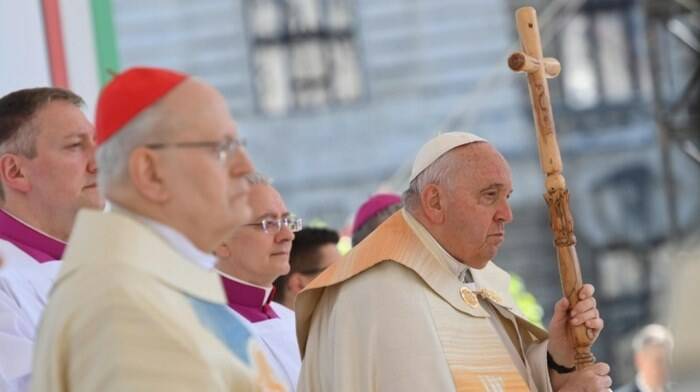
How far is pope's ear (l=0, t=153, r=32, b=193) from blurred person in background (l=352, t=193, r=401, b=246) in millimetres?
1957

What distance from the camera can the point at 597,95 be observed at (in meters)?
24.7

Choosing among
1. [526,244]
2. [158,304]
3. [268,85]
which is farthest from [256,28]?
[158,304]

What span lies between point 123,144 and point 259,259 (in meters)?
1.72

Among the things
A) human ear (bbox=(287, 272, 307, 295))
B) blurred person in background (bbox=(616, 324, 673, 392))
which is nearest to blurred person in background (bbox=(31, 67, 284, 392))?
human ear (bbox=(287, 272, 307, 295))

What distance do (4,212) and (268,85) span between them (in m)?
20.7

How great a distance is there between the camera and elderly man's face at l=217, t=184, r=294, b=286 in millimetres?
4801

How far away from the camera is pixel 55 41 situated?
628 cm

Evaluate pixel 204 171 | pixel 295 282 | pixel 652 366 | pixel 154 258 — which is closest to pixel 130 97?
pixel 204 171

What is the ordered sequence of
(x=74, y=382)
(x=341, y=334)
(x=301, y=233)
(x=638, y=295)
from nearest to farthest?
1. (x=74, y=382)
2. (x=341, y=334)
3. (x=301, y=233)
4. (x=638, y=295)

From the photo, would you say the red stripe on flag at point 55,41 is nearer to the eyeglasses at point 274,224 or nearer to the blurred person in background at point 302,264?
the blurred person in background at point 302,264

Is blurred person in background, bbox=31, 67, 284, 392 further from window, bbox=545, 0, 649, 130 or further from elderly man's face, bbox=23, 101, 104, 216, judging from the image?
window, bbox=545, 0, 649, 130

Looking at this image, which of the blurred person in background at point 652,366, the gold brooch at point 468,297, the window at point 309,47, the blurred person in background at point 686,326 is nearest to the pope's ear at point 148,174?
the blurred person in background at point 686,326

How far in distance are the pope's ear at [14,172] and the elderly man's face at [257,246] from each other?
64 centimetres

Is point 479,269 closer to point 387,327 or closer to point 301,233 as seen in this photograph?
point 387,327
